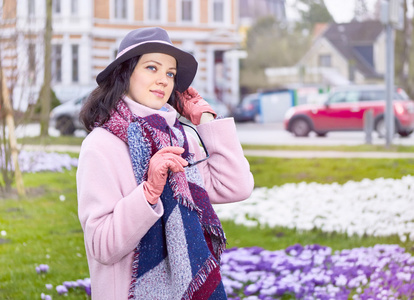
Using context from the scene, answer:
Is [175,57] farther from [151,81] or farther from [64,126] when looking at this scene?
[64,126]

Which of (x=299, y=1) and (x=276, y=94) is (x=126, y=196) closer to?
(x=276, y=94)

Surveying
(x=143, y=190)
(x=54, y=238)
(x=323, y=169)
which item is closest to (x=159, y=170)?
(x=143, y=190)

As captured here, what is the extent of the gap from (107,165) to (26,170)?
722 centimetres

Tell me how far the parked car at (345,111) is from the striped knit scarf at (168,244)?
16488 mm

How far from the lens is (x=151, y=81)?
8.23 ft

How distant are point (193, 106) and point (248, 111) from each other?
27.7 m

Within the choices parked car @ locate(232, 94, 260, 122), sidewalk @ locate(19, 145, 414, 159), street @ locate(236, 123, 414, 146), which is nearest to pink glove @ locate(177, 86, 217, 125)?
sidewalk @ locate(19, 145, 414, 159)

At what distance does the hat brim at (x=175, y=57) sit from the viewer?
2.48 metres

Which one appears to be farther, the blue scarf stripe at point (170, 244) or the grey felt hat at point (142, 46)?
the grey felt hat at point (142, 46)

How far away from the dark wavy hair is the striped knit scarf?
3.4 inches

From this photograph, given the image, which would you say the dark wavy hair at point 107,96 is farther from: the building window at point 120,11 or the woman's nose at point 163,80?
the building window at point 120,11

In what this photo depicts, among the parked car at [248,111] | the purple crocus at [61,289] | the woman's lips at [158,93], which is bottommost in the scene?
the parked car at [248,111]

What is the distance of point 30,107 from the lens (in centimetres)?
847

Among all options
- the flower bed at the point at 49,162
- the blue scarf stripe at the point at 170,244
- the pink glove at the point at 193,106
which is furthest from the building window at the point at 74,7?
the blue scarf stripe at the point at 170,244
